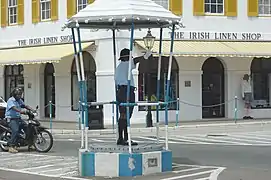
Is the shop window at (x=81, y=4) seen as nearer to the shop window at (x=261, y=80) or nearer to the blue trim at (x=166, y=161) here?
the shop window at (x=261, y=80)

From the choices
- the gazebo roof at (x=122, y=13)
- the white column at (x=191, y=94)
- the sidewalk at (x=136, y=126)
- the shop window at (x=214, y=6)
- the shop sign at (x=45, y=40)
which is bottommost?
the sidewalk at (x=136, y=126)

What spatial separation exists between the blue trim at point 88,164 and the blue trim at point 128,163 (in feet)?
1.95

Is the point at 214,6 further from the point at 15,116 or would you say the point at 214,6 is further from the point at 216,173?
the point at 216,173

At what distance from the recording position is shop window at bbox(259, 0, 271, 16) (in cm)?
3175

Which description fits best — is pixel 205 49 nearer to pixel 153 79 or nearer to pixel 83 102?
pixel 153 79

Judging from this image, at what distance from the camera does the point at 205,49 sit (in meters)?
29.0

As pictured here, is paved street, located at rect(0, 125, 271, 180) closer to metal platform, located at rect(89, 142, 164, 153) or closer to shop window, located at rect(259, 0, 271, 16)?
metal platform, located at rect(89, 142, 164, 153)

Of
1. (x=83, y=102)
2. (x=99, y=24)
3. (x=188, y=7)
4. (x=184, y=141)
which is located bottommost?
(x=184, y=141)

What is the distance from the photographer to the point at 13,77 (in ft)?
115

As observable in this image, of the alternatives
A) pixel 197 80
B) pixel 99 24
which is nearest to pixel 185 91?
pixel 197 80

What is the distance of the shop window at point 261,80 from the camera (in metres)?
32.0

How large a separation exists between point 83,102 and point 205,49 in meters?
17.1

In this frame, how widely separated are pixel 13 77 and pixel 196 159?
71.9 feet

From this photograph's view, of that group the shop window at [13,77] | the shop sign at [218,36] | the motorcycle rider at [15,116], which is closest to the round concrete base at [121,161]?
the motorcycle rider at [15,116]
